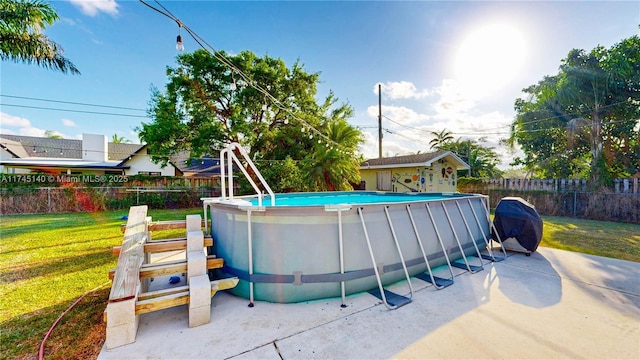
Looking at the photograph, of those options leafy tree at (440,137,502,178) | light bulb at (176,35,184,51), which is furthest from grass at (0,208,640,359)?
leafy tree at (440,137,502,178)

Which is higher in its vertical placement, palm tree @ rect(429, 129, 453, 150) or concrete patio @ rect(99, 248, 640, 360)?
palm tree @ rect(429, 129, 453, 150)

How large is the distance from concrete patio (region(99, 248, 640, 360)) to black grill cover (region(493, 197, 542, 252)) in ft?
4.08

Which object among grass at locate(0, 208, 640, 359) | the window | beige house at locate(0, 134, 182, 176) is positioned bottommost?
grass at locate(0, 208, 640, 359)

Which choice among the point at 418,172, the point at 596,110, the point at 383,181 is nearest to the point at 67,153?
the point at 383,181

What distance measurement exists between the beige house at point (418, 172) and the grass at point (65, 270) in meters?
5.67

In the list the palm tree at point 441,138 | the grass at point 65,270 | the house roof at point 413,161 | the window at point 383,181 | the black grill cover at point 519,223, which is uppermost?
the palm tree at point 441,138

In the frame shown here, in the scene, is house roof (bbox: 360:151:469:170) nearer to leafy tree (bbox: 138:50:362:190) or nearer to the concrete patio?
leafy tree (bbox: 138:50:362:190)

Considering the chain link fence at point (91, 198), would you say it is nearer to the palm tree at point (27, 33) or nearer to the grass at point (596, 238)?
the palm tree at point (27, 33)

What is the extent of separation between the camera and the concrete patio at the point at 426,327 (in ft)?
6.43

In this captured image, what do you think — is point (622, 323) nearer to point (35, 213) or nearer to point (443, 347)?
point (443, 347)

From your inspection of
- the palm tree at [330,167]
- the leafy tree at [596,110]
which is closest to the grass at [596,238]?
the leafy tree at [596,110]

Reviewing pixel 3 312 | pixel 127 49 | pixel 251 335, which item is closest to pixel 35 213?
pixel 127 49

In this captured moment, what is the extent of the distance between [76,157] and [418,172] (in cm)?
2672

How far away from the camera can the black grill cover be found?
4480 mm
